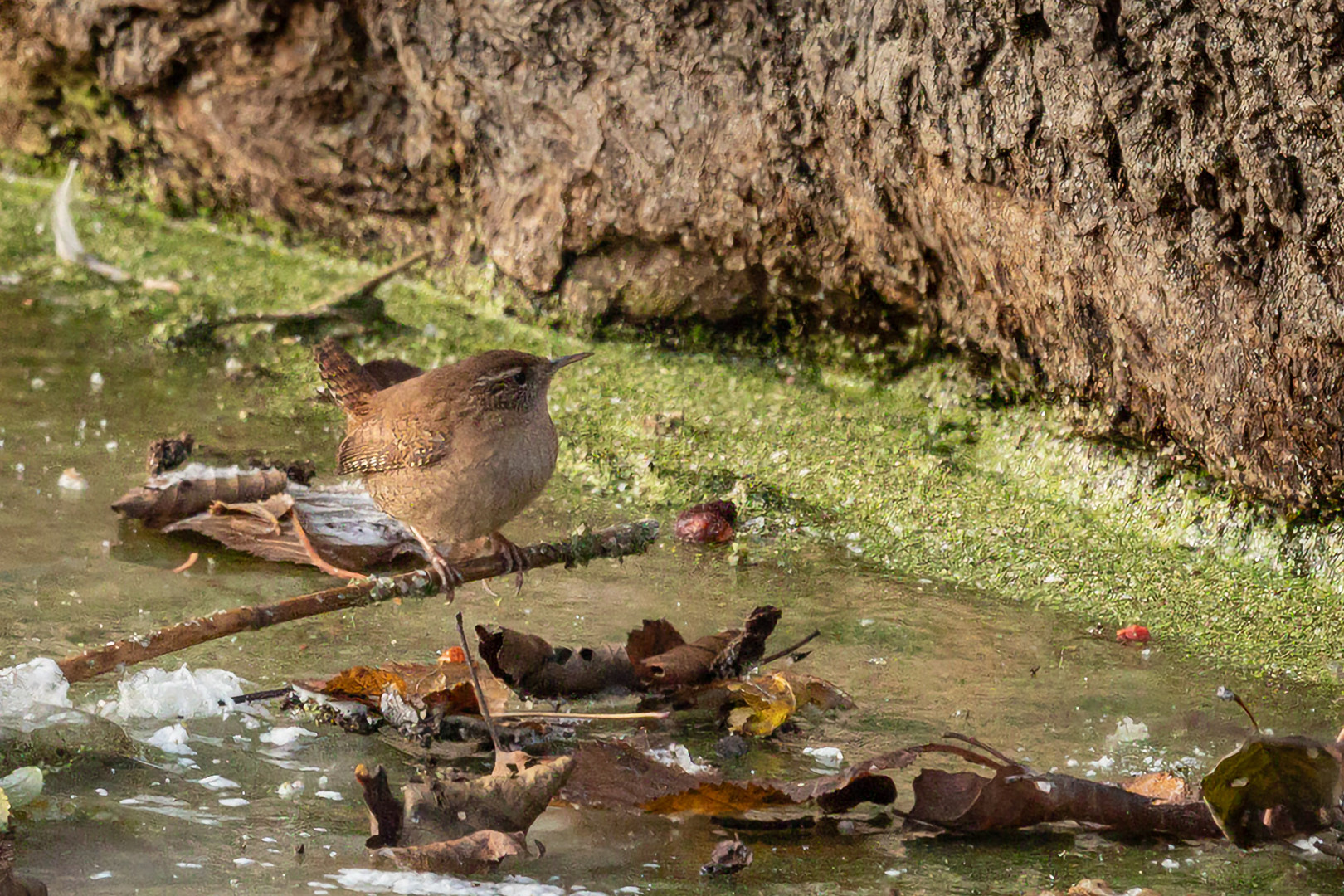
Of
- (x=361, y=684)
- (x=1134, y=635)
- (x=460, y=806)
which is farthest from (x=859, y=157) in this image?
(x=460, y=806)

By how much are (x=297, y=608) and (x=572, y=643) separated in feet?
2.49

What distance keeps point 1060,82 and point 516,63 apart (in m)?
2.28

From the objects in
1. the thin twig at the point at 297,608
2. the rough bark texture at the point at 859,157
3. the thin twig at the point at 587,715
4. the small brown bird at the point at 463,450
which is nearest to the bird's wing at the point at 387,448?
the small brown bird at the point at 463,450

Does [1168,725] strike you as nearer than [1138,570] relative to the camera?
Yes

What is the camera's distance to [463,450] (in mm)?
3619

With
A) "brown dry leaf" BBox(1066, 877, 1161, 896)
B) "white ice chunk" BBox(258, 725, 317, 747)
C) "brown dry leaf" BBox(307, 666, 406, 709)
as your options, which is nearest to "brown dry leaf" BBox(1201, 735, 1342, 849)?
"brown dry leaf" BBox(1066, 877, 1161, 896)

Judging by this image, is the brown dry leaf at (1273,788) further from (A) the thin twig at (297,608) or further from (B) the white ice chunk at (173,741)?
(B) the white ice chunk at (173,741)

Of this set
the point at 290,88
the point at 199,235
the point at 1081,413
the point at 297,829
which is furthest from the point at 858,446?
the point at 199,235

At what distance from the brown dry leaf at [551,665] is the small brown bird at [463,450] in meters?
0.38

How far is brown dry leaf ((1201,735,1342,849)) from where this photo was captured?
2615mm

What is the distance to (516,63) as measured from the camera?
5648 millimetres

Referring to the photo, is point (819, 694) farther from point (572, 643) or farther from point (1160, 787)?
point (1160, 787)

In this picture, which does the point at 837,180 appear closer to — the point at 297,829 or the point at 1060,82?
the point at 1060,82

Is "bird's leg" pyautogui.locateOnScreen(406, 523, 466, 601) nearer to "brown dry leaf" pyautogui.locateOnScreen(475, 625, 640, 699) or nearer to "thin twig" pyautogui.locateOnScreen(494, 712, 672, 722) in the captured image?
"brown dry leaf" pyautogui.locateOnScreen(475, 625, 640, 699)
